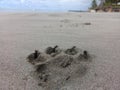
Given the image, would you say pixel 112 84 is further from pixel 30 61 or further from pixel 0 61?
pixel 0 61

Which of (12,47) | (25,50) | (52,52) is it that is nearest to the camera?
(52,52)

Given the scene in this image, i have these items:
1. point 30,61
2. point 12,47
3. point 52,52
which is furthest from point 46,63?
point 12,47

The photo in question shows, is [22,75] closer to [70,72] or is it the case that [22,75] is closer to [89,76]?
[70,72]

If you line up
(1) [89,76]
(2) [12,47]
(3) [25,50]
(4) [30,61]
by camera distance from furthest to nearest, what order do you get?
(2) [12,47] → (3) [25,50] → (4) [30,61] → (1) [89,76]

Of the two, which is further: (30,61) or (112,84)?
(30,61)

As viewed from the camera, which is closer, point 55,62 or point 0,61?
point 55,62

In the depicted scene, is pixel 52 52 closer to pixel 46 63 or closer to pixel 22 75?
pixel 46 63

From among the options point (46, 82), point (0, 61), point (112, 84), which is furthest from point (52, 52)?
point (112, 84)

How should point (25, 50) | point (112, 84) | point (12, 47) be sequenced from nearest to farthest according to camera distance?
1. point (112, 84)
2. point (25, 50)
3. point (12, 47)

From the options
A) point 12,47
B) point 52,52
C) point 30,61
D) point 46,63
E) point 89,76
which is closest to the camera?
point 89,76
